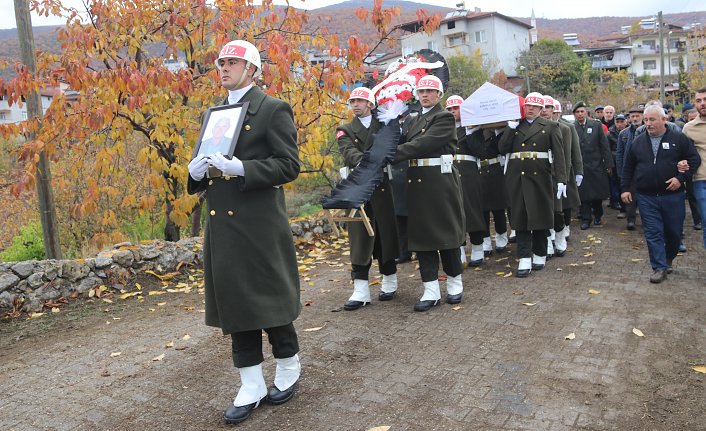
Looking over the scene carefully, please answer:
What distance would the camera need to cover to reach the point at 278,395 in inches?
158

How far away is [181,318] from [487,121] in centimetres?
435

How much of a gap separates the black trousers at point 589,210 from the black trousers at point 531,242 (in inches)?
139

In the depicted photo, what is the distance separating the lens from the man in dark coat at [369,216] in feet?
20.1

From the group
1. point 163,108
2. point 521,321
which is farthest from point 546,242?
point 163,108

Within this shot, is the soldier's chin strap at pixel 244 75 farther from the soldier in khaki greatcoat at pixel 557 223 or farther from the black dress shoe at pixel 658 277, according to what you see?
the soldier in khaki greatcoat at pixel 557 223

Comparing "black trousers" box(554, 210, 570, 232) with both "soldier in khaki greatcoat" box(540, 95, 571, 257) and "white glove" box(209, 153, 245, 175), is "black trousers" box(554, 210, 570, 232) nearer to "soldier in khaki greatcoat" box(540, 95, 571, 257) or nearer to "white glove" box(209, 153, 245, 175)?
"soldier in khaki greatcoat" box(540, 95, 571, 257)

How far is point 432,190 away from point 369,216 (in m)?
0.69

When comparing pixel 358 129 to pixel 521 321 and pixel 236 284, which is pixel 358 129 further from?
pixel 236 284

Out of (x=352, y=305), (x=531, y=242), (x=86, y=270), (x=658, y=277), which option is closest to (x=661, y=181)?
(x=658, y=277)

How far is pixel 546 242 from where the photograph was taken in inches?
306

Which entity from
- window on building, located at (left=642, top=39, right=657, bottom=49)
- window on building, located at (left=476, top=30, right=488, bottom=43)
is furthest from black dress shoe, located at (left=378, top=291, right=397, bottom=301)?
window on building, located at (left=642, top=39, right=657, bottom=49)

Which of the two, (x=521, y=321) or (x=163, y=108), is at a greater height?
(x=163, y=108)

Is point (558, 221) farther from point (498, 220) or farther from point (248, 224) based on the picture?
point (248, 224)

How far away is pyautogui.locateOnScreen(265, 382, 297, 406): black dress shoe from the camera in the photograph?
158 inches
